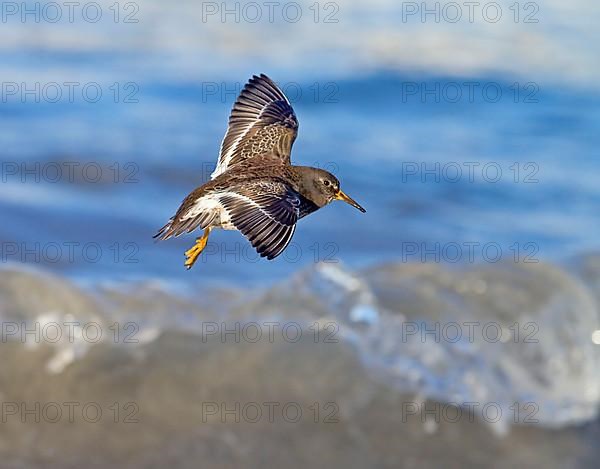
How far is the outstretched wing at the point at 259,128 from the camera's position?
580cm

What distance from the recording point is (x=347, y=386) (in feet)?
26.1

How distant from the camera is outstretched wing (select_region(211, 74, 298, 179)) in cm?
580

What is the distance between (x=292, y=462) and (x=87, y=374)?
1543mm

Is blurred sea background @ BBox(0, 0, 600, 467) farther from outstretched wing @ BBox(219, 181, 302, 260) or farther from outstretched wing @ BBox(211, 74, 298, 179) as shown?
outstretched wing @ BBox(219, 181, 302, 260)

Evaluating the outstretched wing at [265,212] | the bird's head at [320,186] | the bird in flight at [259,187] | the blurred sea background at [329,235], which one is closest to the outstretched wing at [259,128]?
the bird in flight at [259,187]

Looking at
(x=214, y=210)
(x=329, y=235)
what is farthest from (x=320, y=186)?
(x=329, y=235)

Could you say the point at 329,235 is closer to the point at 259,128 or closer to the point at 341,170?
the point at 341,170

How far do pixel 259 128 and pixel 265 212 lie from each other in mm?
1490

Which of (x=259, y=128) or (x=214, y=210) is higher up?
(x=214, y=210)

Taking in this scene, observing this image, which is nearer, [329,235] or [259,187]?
[259,187]

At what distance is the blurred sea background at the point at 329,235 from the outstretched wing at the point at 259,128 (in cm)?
229

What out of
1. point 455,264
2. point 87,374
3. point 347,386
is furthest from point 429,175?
point 87,374

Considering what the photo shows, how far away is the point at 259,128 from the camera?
19.7 ft

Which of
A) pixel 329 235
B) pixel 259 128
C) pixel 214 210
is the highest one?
pixel 214 210
